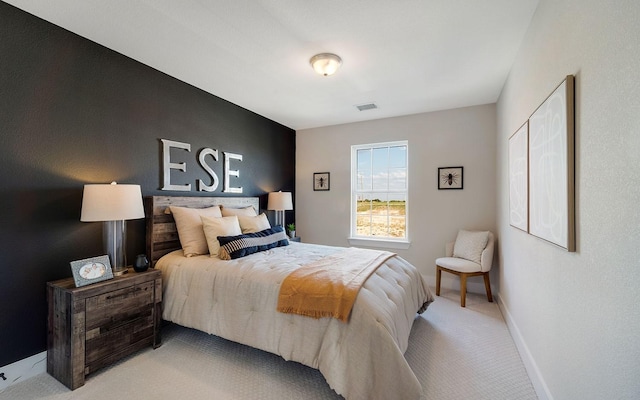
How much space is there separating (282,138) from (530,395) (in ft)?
14.1

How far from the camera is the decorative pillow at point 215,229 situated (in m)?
2.59

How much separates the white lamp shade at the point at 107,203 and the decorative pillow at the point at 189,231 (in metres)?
0.57

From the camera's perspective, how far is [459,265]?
3176 mm

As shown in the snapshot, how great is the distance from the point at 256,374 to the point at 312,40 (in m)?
2.65

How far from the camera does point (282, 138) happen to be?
4.70 meters

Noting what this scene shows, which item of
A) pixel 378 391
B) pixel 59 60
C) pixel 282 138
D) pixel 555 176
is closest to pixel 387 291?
pixel 378 391

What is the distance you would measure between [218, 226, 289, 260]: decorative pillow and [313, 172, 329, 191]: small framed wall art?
1.80 meters

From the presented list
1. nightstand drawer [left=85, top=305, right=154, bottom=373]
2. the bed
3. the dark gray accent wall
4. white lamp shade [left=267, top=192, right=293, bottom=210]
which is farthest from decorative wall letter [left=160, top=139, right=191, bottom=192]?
white lamp shade [left=267, top=192, right=293, bottom=210]

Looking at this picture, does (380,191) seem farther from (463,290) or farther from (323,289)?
(323,289)

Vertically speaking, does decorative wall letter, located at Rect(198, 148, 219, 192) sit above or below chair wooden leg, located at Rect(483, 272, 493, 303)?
above

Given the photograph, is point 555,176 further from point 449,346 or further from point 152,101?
point 152,101

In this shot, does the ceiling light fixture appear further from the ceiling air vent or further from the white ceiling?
the ceiling air vent

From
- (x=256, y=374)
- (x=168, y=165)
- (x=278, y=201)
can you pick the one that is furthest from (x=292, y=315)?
(x=278, y=201)

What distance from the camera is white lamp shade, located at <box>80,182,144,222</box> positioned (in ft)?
6.41
